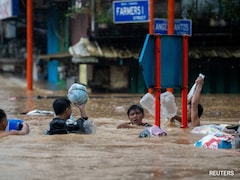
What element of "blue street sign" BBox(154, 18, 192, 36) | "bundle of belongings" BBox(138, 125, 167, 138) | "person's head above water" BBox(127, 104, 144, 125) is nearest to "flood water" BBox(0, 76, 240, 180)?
"bundle of belongings" BBox(138, 125, 167, 138)

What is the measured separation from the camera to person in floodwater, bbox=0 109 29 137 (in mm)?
9078

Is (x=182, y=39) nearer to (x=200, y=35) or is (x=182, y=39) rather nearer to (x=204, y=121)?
(x=204, y=121)

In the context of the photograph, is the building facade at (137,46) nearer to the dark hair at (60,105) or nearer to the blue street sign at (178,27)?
the blue street sign at (178,27)

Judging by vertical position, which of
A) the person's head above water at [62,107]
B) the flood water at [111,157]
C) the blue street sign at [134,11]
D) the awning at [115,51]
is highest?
the blue street sign at [134,11]

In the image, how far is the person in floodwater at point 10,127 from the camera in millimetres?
9078

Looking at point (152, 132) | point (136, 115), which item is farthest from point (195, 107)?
point (152, 132)

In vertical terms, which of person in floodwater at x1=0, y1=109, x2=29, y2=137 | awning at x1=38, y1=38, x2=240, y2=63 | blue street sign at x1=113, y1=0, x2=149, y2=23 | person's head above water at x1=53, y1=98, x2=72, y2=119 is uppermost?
blue street sign at x1=113, y1=0, x2=149, y2=23

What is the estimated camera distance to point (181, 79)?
10.3m

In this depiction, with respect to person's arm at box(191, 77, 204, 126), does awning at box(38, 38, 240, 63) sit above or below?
above

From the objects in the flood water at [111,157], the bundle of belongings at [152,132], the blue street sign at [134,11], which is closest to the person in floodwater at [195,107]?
the flood water at [111,157]

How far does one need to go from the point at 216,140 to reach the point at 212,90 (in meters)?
17.2

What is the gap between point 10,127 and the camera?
946cm

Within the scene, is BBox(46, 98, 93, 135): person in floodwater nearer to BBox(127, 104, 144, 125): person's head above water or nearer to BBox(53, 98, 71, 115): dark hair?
BBox(53, 98, 71, 115): dark hair

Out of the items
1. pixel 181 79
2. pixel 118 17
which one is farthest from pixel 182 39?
pixel 118 17
